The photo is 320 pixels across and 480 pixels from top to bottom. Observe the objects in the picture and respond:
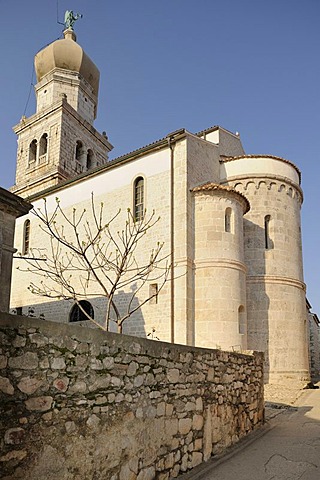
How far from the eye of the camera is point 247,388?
8359 millimetres

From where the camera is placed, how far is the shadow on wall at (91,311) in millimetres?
15242

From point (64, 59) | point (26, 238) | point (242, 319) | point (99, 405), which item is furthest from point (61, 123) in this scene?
point (99, 405)

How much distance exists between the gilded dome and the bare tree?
1352cm

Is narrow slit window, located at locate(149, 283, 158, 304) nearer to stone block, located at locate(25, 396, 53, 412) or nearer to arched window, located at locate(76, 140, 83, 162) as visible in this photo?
stone block, located at locate(25, 396, 53, 412)

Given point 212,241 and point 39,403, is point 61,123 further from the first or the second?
point 39,403

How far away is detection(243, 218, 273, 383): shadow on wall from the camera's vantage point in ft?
53.8

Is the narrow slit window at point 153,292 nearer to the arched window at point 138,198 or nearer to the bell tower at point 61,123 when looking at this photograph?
the arched window at point 138,198

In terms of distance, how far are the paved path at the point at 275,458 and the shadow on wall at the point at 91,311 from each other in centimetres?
642

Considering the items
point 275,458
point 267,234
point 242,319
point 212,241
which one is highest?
point 267,234

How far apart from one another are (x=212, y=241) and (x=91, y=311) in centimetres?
565

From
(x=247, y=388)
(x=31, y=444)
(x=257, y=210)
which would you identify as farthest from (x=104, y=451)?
(x=257, y=210)

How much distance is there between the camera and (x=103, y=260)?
15.8m

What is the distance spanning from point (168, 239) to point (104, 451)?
11.1 m

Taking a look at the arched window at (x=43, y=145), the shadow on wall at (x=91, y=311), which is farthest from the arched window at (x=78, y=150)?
the shadow on wall at (x=91, y=311)
